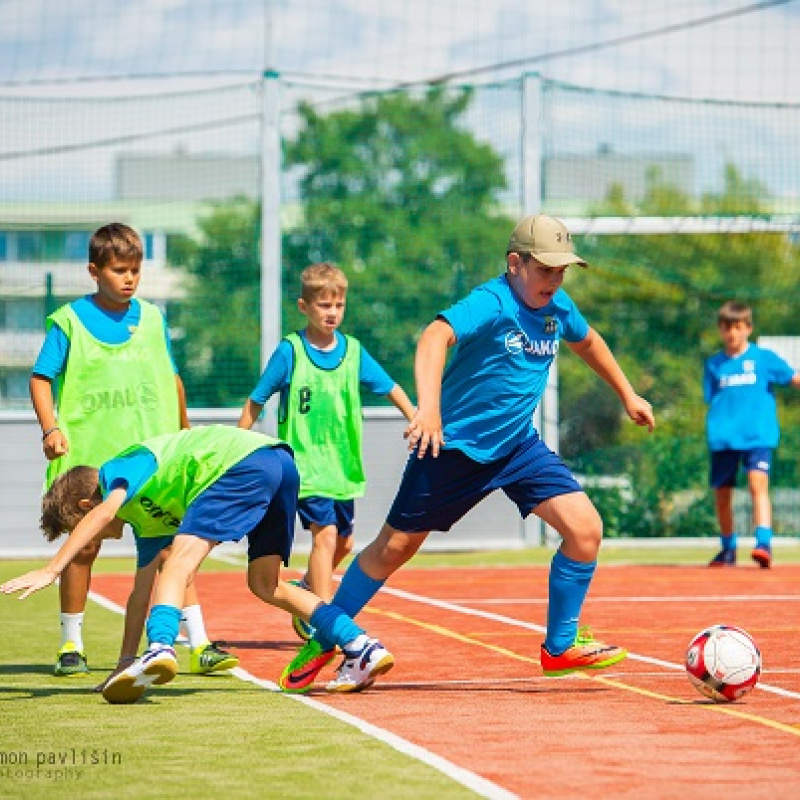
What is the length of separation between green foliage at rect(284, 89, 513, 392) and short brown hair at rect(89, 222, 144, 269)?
28.1ft

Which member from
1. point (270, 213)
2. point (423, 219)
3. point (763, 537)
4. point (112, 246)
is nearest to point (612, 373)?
point (112, 246)

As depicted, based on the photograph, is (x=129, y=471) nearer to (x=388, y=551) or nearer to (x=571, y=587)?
(x=388, y=551)

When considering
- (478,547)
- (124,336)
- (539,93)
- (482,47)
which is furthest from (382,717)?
(482,47)

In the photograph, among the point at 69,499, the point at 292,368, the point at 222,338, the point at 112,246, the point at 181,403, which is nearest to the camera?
the point at 69,499

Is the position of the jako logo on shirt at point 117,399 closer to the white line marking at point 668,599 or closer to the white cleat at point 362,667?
the white cleat at point 362,667

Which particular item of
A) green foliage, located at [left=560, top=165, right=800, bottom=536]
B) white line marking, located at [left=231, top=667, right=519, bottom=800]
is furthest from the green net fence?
white line marking, located at [left=231, top=667, right=519, bottom=800]

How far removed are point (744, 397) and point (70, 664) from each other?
30.0ft

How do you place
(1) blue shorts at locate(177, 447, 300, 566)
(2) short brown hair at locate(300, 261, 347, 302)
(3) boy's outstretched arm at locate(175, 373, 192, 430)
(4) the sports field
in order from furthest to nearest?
1. (2) short brown hair at locate(300, 261, 347, 302)
2. (3) boy's outstretched arm at locate(175, 373, 192, 430)
3. (1) blue shorts at locate(177, 447, 300, 566)
4. (4) the sports field

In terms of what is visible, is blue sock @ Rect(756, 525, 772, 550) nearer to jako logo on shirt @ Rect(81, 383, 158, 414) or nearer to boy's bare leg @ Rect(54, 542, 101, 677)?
jako logo on shirt @ Rect(81, 383, 158, 414)

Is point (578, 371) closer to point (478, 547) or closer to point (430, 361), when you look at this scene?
point (478, 547)

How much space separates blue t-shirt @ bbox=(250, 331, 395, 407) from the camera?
34.4ft

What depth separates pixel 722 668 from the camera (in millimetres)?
7586

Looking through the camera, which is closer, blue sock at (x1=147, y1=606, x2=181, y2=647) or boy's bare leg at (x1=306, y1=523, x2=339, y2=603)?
blue sock at (x1=147, y1=606, x2=181, y2=647)

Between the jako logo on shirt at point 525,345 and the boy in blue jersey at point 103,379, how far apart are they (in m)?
1.90
